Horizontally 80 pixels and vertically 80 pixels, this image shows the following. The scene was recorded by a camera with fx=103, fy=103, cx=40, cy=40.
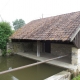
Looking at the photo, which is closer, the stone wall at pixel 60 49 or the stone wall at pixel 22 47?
the stone wall at pixel 60 49

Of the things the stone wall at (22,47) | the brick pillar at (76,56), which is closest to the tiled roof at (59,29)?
the brick pillar at (76,56)

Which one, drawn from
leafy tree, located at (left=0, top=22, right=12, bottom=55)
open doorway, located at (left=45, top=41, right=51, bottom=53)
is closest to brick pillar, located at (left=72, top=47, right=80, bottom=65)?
open doorway, located at (left=45, top=41, right=51, bottom=53)

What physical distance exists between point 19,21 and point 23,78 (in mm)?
36162

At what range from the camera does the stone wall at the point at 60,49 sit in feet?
31.7

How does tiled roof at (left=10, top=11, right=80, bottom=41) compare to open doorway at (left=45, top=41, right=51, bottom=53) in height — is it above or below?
above

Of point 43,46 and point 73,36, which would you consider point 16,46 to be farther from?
point 73,36

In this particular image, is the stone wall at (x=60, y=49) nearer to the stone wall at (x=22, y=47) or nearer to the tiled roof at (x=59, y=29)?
the tiled roof at (x=59, y=29)

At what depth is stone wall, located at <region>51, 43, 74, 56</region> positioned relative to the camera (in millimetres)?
9657

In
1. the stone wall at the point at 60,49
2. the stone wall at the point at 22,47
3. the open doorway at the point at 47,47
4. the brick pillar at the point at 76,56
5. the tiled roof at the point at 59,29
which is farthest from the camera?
the stone wall at the point at 22,47

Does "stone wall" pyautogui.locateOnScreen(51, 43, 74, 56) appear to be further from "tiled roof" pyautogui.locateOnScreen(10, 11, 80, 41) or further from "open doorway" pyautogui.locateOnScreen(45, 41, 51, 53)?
"tiled roof" pyautogui.locateOnScreen(10, 11, 80, 41)

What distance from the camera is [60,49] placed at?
33.8 feet

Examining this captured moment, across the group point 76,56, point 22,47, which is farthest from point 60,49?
point 22,47

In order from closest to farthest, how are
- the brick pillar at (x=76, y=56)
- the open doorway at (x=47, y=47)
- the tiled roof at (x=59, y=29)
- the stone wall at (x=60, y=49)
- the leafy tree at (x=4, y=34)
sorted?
the brick pillar at (x=76, y=56)
the tiled roof at (x=59, y=29)
the stone wall at (x=60, y=49)
the open doorway at (x=47, y=47)
the leafy tree at (x=4, y=34)

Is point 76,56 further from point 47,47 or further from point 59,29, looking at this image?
point 47,47
